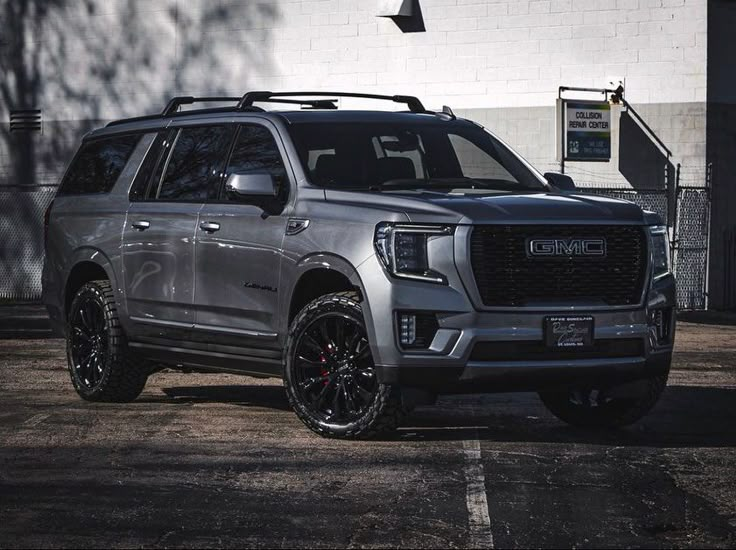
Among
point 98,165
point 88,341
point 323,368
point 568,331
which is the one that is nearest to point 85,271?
point 88,341

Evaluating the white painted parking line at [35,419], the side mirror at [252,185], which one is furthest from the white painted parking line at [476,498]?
the white painted parking line at [35,419]

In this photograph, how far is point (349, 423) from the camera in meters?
8.86

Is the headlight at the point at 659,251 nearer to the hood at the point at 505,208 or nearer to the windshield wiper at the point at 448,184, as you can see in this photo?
the hood at the point at 505,208

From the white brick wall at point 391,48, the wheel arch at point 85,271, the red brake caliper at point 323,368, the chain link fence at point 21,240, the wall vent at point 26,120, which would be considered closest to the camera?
the red brake caliper at point 323,368

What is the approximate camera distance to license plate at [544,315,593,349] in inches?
338

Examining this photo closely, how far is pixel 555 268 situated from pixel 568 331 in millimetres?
366

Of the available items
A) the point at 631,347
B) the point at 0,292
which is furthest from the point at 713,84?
the point at 631,347

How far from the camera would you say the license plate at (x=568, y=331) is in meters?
8.59

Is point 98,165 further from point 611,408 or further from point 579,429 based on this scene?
point 611,408

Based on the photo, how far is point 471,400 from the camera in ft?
37.3

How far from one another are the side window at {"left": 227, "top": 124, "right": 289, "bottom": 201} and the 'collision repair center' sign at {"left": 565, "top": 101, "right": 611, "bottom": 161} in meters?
14.3

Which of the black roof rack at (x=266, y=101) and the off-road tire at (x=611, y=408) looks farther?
the black roof rack at (x=266, y=101)

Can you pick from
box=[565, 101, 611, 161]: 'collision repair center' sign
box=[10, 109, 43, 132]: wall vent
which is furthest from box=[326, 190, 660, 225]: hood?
box=[10, 109, 43, 132]: wall vent

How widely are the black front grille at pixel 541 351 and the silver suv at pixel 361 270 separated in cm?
1
